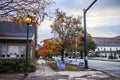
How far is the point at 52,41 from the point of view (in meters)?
42.5

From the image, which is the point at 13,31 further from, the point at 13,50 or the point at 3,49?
the point at 3,49

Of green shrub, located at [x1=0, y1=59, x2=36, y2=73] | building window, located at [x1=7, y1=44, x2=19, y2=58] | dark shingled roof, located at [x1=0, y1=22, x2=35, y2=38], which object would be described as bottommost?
green shrub, located at [x1=0, y1=59, x2=36, y2=73]

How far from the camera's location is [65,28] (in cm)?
4019

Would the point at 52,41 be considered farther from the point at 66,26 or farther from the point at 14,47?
the point at 14,47

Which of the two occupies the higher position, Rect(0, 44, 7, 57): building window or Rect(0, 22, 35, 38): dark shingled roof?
Rect(0, 22, 35, 38): dark shingled roof

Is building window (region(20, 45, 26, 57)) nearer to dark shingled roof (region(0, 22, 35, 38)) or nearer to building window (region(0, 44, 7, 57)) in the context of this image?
dark shingled roof (region(0, 22, 35, 38))

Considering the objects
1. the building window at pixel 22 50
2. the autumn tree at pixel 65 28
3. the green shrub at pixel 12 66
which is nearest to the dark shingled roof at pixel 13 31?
the building window at pixel 22 50

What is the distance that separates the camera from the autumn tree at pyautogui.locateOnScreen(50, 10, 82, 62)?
131 ft

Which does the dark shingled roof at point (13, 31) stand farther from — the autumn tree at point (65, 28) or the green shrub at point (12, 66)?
the autumn tree at point (65, 28)

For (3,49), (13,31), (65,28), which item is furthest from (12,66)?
(65,28)

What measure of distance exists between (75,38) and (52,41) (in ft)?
13.3

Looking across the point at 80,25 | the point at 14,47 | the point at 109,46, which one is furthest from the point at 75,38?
the point at 109,46

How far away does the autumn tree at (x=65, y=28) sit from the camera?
131 feet

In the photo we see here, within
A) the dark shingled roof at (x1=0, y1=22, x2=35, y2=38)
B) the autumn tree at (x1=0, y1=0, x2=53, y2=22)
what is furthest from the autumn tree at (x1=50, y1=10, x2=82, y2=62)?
the autumn tree at (x1=0, y1=0, x2=53, y2=22)
